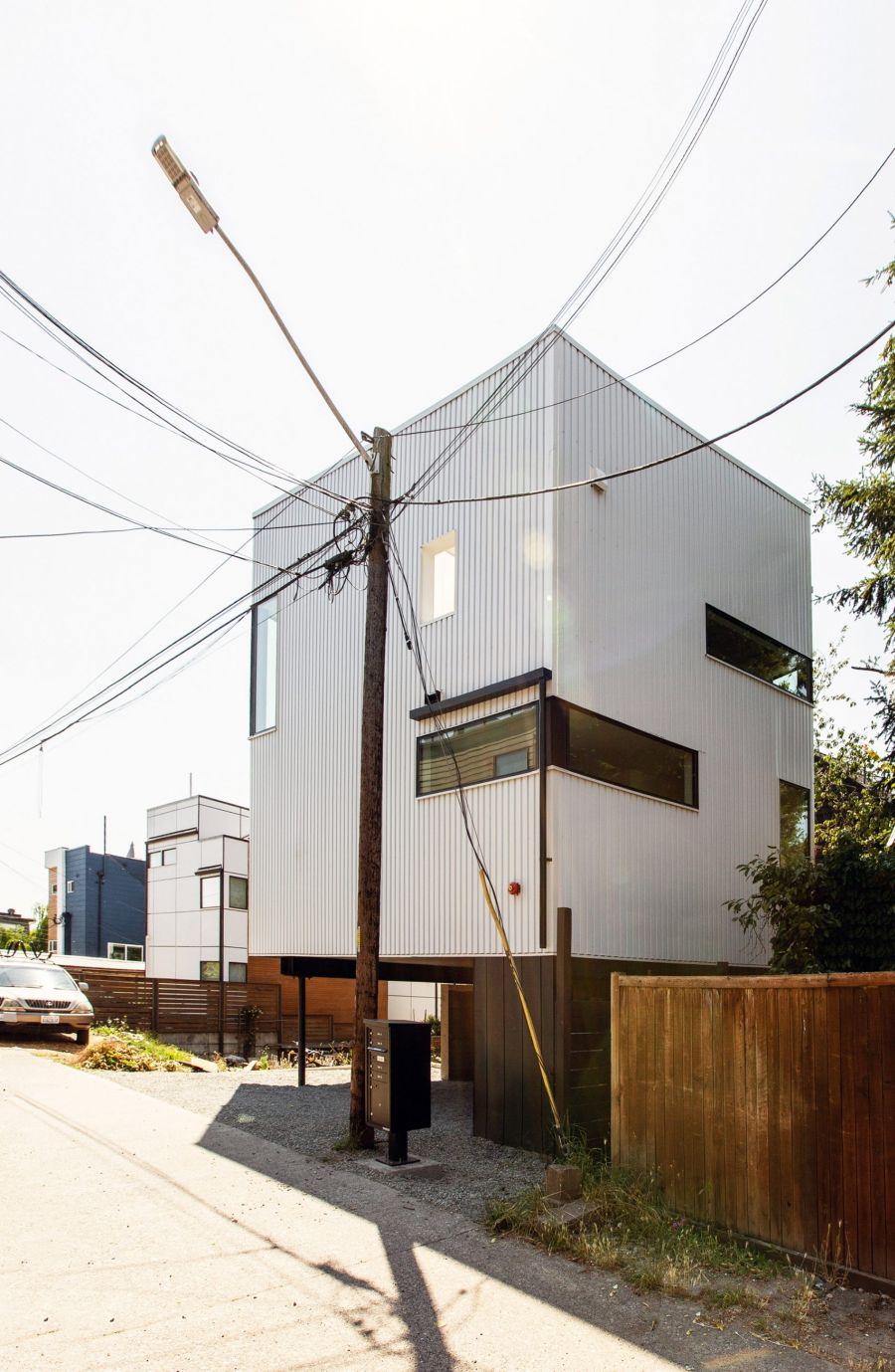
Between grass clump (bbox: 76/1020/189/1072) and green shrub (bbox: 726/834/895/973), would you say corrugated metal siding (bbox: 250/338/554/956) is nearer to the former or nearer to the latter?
grass clump (bbox: 76/1020/189/1072)

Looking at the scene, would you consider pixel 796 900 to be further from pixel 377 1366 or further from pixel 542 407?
pixel 377 1366

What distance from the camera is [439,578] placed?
13.8m

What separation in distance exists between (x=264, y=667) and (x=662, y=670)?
6.53 m

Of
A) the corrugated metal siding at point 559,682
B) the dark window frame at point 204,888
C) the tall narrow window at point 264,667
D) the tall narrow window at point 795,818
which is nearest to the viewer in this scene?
the corrugated metal siding at point 559,682

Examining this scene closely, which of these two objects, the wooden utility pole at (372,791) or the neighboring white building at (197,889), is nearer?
the wooden utility pole at (372,791)

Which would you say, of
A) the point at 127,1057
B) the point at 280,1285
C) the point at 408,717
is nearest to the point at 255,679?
the point at 408,717

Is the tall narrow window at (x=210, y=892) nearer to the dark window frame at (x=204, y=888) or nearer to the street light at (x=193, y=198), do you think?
the dark window frame at (x=204, y=888)

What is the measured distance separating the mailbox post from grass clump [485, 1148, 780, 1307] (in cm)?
159

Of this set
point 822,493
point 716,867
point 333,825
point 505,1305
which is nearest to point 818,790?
point 822,493

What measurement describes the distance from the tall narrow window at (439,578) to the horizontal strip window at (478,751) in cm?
161

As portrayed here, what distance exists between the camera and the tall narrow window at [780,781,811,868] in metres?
15.9

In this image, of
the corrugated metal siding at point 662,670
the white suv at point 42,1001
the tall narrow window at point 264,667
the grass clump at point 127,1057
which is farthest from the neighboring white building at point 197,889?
the corrugated metal siding at point 662,670

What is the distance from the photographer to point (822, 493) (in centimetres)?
1728

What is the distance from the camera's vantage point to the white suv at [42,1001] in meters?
17.3
